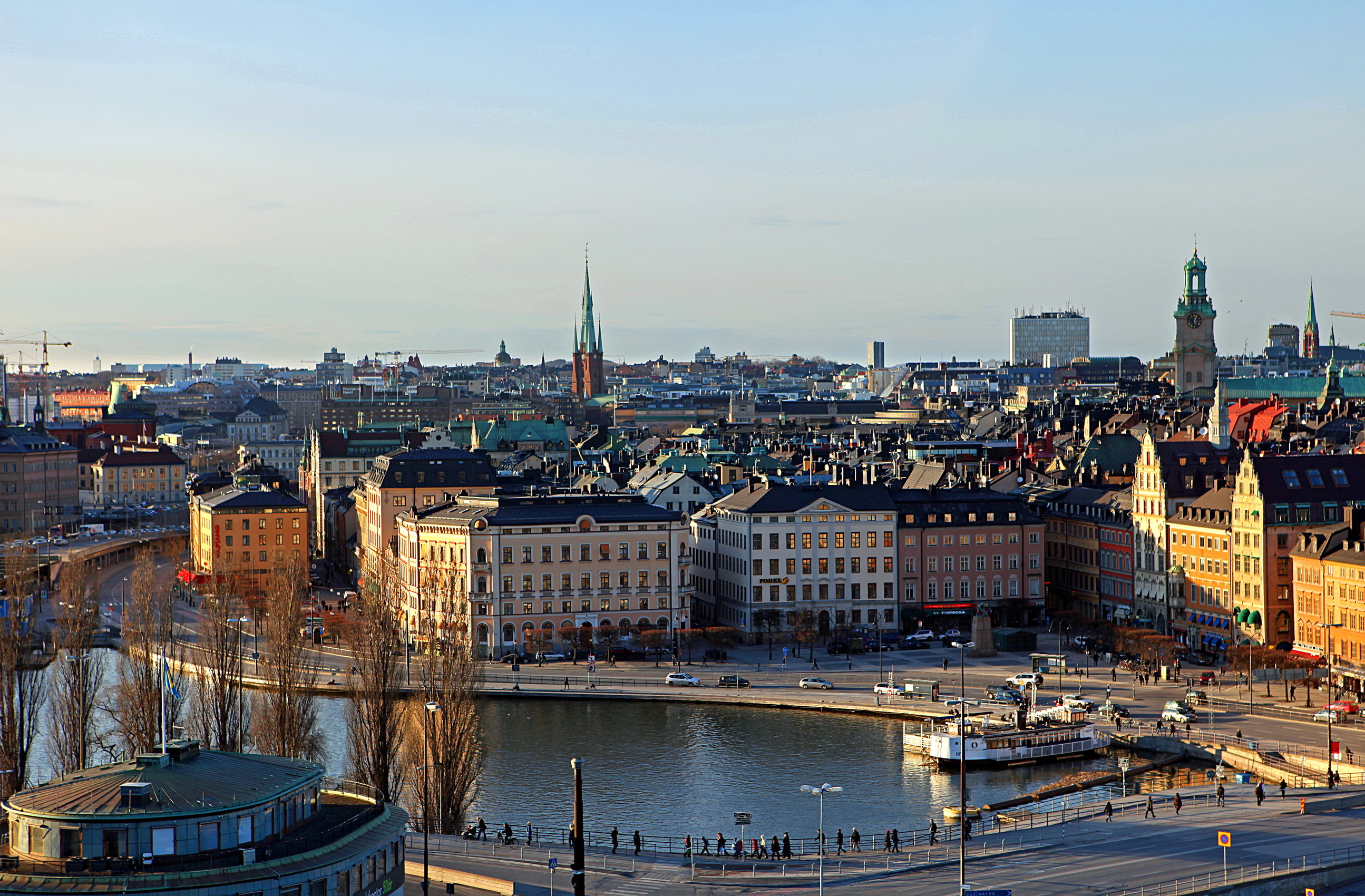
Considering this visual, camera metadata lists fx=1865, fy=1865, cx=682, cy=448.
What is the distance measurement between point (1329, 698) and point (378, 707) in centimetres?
4486

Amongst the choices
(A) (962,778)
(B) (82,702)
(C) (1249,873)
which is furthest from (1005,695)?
(B) (82,702)

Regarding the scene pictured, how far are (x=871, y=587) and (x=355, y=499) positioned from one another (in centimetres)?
5438

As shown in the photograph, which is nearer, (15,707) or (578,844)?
(578,844)

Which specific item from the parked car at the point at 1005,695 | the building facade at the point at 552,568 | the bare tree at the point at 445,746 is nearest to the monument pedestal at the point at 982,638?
the parked car at the point at 1005,695

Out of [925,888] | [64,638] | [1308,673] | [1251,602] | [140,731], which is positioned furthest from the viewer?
[1251,602]

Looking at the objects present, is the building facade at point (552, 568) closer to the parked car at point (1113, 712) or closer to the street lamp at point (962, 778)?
the street lamp at point (962, 778)

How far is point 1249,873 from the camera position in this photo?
55.0 metres

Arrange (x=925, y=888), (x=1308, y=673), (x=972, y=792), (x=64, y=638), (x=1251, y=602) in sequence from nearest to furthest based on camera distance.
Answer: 1. (x=925, y=888)
2. (x=972, y=792)
3. (x=64, y=638)
4. (x=1308, y=673)
5. (x=1251, y=602)

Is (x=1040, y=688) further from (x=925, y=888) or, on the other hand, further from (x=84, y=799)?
(x=84, y=799)

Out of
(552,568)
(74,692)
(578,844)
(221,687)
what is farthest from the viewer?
(552,568)

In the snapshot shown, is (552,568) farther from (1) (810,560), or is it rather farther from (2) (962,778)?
(2) (962,778)

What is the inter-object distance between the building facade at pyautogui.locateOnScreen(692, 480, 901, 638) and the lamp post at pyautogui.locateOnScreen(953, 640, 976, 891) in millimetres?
7348

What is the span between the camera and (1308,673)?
90500mm

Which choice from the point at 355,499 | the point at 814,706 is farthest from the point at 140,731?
the point at 355,499
